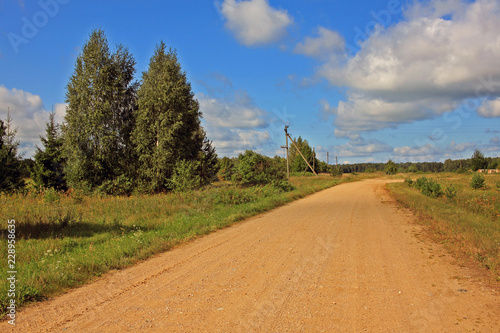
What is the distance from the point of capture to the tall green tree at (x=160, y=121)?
987 inches

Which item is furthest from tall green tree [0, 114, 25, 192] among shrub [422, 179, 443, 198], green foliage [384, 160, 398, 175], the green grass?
green foliage [384, 160, 398, 175]

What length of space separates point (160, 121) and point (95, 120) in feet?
15.7

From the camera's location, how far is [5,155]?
2122cm

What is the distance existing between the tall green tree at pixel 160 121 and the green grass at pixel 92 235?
9.04 m

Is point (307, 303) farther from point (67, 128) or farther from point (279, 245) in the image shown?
point (67, 128)

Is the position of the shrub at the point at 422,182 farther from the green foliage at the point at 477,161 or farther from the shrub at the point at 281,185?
the green foliage at the point at 477,161

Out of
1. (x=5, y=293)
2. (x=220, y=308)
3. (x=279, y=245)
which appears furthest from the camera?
(x=279, y=245)

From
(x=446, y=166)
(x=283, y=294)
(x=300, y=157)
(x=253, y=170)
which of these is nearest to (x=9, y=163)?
(x=253, y=170)

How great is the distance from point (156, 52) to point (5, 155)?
13638 mm

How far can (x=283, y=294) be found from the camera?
4734mm

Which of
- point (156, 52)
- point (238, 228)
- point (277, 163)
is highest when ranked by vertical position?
point (156, 52)

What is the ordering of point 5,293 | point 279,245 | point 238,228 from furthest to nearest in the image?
point 238,228 → point 279,245 → point 5,293

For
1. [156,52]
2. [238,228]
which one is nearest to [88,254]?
[238,228]

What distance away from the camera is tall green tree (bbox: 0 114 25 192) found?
2112 cm
